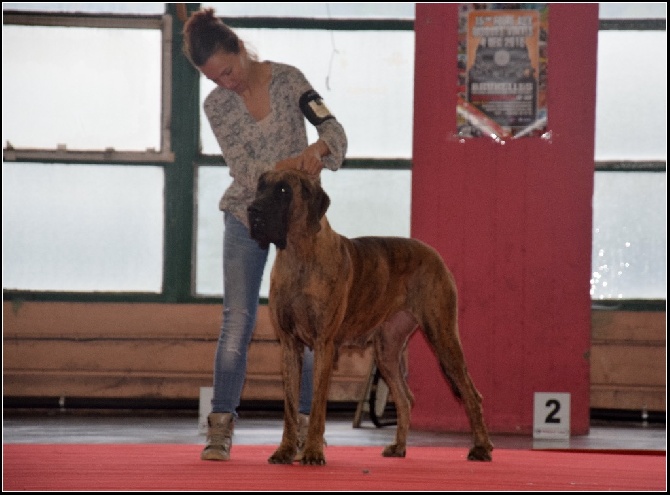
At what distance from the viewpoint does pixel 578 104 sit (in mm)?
5152

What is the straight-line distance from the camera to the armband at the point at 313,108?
3.16 m

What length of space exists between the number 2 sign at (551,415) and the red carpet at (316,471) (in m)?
1.20

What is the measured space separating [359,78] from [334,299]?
10.7 ft

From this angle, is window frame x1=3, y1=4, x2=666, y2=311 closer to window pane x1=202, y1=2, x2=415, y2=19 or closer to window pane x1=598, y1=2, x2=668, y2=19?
window pane x1=202, y1=2, x2=415, y2=19

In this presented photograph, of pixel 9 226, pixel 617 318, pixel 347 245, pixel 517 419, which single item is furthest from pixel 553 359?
pixel 9 226

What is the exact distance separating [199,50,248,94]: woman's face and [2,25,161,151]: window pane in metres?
3.01

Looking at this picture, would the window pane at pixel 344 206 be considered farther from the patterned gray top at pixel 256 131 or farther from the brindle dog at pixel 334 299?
the patterned gray top at pixel 256 131

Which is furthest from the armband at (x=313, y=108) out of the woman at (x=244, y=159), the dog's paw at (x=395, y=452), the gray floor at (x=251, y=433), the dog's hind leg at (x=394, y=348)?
the gray floor at (x=251, y=433)

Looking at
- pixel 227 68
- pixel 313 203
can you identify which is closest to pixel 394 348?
pixel 313 203

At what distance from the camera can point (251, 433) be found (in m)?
4.85

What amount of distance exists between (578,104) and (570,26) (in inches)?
15.8

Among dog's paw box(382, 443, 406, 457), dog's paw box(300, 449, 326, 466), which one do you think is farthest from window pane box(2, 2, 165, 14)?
dog's paw box(300, 449, 326, 466)

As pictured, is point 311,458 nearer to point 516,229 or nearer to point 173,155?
point 516,229

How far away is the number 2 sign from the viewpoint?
16.3ft
